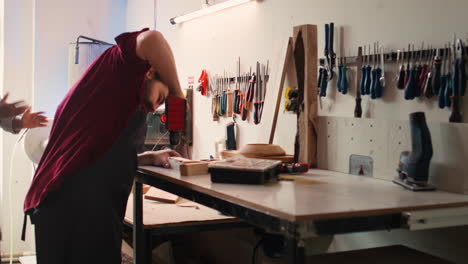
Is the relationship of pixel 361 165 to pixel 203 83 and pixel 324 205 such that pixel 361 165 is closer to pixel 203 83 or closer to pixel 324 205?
pixel 324 205

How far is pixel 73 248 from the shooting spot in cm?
161

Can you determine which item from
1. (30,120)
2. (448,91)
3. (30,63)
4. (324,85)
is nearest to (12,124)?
(30,120)

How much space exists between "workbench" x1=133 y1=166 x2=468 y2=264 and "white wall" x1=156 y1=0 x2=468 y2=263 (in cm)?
43

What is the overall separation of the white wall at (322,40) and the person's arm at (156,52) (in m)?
0.60

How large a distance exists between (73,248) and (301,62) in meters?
1.13

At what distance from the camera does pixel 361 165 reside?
5.35ft

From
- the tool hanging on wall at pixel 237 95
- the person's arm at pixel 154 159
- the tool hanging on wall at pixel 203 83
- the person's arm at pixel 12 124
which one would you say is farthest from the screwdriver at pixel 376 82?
the person's arm at pixel 12 124

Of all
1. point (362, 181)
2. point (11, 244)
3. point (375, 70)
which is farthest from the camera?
point (11, 244)

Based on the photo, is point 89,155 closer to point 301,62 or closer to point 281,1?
point 301,62

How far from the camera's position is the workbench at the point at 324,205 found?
97 centimetres

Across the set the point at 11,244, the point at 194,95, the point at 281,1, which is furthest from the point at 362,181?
the point at 11,244

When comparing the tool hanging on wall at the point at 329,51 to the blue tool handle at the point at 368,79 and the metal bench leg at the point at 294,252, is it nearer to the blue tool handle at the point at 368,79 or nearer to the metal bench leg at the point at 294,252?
the blue tool handle at the point at 368,79

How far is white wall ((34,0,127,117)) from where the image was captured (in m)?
3.88

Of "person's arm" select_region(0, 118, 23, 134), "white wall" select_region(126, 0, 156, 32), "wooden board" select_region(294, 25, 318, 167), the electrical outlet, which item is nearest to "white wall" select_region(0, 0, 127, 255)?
"white wall" select_region(126, 0, 156, 32)
